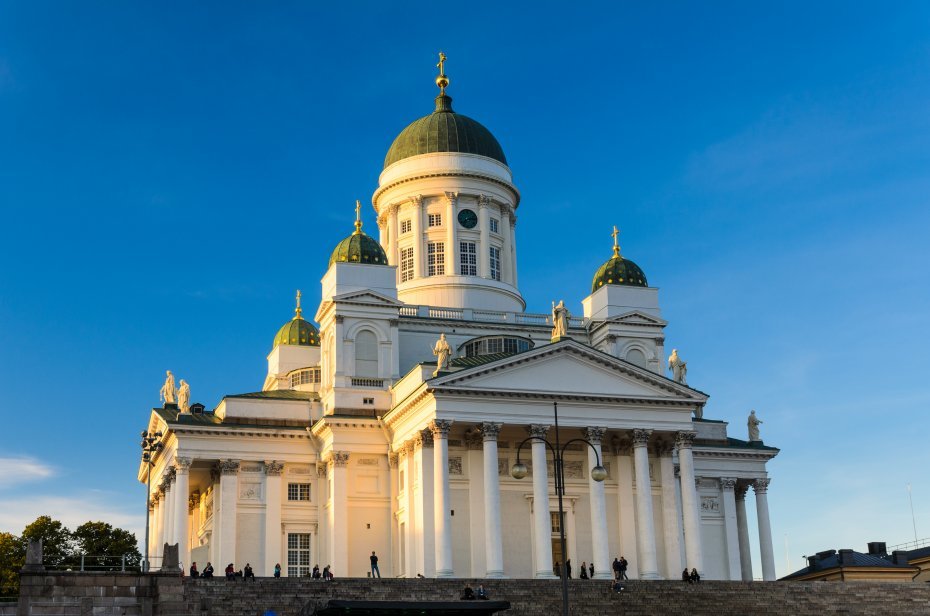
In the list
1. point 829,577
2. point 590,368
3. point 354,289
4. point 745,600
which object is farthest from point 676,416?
point 829,577

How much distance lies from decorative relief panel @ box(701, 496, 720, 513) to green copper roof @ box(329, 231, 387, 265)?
2082 cm

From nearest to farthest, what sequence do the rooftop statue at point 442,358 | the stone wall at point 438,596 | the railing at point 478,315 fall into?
the stone wall at point 438,596
the rooftop statue at point 442,358
the railing at point 478,315

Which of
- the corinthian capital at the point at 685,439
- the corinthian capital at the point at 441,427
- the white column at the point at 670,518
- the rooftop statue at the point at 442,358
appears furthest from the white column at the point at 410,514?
the corinthian capital at the point at 685,439

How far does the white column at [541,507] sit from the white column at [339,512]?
8858 millimetres

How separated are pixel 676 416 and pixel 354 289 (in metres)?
16.9

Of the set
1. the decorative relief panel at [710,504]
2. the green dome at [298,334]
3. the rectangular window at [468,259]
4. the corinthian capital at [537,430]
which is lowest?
the decorative relief panel at [710,504]

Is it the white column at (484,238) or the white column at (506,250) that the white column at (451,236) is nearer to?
the white column at (484,238)

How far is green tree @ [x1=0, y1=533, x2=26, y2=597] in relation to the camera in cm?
7175

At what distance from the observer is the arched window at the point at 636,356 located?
64125 mm

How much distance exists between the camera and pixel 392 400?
57719mm

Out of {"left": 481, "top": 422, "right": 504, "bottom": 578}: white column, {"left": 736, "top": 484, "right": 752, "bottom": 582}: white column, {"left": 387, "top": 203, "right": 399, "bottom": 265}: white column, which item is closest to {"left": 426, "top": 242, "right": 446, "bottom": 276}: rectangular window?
{"left": 387, "top": 203, "right": 399, "bottom": 265}: white column

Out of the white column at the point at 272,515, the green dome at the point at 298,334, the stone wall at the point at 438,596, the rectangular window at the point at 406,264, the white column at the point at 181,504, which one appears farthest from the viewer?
the green dome at the point at 298,334

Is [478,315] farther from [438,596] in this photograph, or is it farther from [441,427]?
[438,596]

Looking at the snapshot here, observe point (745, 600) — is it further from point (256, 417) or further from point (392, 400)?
point (256, 417)
